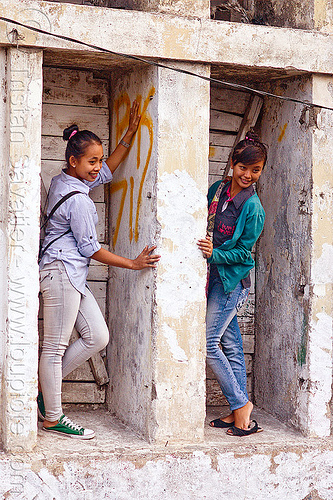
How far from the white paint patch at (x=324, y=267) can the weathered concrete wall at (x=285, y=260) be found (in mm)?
56

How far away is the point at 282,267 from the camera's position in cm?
514

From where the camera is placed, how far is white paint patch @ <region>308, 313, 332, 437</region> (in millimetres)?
4785

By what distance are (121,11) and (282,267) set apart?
2135 mm

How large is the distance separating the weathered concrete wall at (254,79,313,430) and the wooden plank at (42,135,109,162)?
1.56 meters

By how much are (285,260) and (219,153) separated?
101 centimetres

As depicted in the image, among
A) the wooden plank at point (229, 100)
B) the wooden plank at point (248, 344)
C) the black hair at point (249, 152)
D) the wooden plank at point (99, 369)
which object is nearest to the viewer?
the black hair at point (249, 152)

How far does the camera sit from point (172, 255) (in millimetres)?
4469

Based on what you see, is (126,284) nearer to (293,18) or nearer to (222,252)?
(222,252)

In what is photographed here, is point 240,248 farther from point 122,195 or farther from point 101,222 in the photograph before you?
point 101,222

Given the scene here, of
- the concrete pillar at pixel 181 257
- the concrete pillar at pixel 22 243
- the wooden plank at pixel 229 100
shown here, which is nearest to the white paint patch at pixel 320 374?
the concrete pillar at pixel 181 257

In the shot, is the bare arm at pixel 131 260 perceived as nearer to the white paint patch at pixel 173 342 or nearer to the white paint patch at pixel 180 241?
the white paint patch at pixel 180 241

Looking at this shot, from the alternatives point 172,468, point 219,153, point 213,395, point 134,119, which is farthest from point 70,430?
point 219,153

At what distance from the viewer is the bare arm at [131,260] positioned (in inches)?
174

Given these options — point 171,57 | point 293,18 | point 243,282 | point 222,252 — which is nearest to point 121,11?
point 171,57
